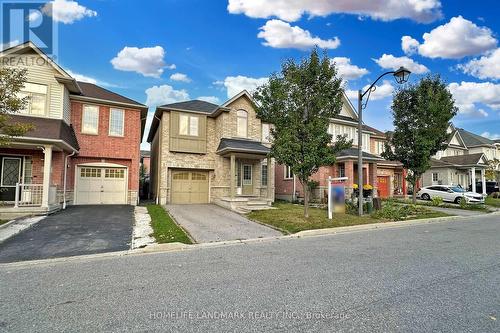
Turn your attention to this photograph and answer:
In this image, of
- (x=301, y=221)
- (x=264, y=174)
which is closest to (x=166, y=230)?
(x=301, y=221)

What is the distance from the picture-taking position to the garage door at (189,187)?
20.5 m

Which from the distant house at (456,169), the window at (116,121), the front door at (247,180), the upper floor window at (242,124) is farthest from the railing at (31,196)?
the distant house at (456,169)

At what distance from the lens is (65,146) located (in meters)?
15.1

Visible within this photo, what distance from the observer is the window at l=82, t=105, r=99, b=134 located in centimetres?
1812

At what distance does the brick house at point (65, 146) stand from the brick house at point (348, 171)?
12663mm

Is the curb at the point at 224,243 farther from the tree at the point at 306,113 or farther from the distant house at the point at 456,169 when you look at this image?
the distant house at the point at 456,169

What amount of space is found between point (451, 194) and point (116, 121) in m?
27.3

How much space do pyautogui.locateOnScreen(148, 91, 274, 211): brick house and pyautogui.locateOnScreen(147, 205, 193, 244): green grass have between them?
552cm

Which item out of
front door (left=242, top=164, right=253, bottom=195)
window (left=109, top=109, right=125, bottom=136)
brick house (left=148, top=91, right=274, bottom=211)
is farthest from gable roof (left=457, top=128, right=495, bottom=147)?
window (left=109, top=109, right=125, bottom=136)

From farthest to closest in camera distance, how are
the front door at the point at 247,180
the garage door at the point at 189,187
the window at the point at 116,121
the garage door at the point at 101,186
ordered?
the front door at the point at 247,180 → the garage door at the point at 189,187 → the window at the point at 116,121 → the garage door at the point at 101,186

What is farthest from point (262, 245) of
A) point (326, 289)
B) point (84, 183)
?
point (84, 183)

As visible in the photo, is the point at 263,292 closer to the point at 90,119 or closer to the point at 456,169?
the point at 90,119

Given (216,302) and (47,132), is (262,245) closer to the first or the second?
(216,302)

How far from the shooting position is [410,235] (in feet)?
35.7
